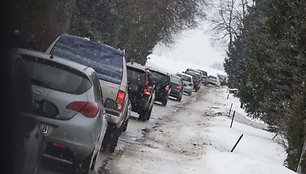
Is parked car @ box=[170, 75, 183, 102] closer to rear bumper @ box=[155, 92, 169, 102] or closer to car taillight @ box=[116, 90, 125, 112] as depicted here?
rear bumper @ box=[155, 92, 169, 102]

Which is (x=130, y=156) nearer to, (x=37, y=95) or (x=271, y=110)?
(x=37, y=95)

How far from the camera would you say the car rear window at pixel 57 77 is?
21.6 ft

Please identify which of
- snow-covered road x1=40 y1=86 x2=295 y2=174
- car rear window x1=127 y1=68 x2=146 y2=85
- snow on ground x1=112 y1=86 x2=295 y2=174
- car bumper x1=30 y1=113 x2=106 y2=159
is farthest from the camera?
car rear window x1=127 y1=68 x2=146 y2=85

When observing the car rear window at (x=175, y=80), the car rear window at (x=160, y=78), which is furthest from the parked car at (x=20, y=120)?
the car rear window at (x=175, y=80)

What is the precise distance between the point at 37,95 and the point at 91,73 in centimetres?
124

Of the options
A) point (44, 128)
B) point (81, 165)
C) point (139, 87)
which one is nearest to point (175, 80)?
point (139, 87)

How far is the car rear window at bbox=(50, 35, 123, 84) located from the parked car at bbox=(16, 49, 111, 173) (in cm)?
315

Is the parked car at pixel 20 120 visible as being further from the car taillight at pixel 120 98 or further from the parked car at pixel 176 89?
the parked car at pixel 176 89

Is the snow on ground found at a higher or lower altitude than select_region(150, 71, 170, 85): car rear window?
lower

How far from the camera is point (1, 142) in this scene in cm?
479

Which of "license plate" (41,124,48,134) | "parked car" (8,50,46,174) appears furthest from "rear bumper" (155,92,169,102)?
"parked car" (8,50,46,174)

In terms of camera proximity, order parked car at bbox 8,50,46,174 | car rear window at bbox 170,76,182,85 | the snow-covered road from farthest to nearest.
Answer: car rear window at bbox 170,76,182,85, the snow-covered road, parked car at bbox 8,50,46,174

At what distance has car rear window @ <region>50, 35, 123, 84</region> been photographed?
33.7 feet

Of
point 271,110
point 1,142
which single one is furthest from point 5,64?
point 271,110
